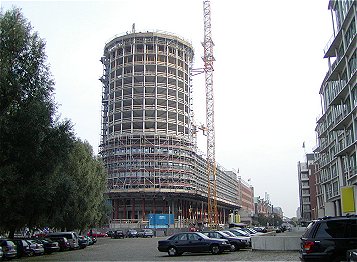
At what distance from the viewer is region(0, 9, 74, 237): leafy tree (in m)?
24.4

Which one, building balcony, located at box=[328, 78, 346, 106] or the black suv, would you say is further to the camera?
building balcony, located at box=[328, 78, 346, 106]

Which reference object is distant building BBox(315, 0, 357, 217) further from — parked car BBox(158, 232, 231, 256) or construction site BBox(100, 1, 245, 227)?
construction site BBox(100, 1, 245, 227)

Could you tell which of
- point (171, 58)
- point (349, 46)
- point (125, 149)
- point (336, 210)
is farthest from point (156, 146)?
point (349, 46)

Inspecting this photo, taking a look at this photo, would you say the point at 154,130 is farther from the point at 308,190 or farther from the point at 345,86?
the point at 345,86

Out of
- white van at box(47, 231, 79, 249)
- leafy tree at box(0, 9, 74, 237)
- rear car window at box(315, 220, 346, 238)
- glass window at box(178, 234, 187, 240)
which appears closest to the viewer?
rear car window at box(315, 220, 346, 238)

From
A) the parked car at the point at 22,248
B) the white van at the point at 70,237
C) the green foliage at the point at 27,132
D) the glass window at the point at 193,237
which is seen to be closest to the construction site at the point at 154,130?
the white van at the point at 70,237

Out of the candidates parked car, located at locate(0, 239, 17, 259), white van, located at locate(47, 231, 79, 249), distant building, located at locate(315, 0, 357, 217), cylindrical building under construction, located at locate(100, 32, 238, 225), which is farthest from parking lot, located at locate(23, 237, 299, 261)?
cylindrical building under construction, located at locate(100, 32, 238, 225)

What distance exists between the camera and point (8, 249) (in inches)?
1145

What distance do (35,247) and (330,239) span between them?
26.0 metres

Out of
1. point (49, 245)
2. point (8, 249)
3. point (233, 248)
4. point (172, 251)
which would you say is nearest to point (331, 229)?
point (172, 251)

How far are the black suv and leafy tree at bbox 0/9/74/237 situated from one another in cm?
1623

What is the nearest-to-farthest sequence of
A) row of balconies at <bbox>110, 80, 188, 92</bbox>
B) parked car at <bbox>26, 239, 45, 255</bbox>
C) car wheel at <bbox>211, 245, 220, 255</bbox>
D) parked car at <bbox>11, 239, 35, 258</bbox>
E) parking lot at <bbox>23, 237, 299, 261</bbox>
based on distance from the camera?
parking lot at <bbox>23, 237, 299, 261</bbox> → car wheel at <bbox>211, 245, 220, 255</bbox> → parked car at <bbox>11, 239, 35, 258</bbox> → parked car at <bbox>26, 239, 45, 255</bbox> → row of balconies at <bbox>110, 80, 188, 92</bbox>

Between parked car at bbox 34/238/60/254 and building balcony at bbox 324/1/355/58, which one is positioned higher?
building balcony at bbox 324/1/355/58

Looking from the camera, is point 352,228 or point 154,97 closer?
point 352,228
